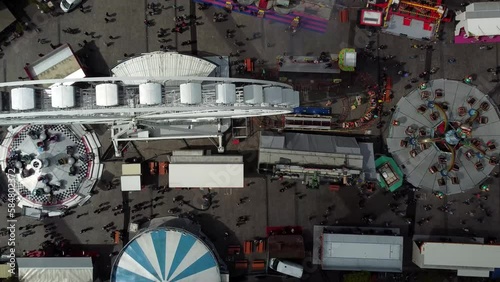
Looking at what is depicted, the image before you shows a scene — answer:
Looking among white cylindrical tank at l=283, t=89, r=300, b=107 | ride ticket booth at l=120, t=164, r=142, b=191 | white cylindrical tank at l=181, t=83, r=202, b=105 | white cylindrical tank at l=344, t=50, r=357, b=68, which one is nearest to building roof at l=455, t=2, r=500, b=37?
white cylindrical tank at l=344, t=50, r=357, b=68

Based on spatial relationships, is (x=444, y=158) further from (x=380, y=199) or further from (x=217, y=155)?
(x=217, y=155)

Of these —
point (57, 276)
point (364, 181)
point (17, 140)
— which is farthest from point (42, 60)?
point (364, 181)

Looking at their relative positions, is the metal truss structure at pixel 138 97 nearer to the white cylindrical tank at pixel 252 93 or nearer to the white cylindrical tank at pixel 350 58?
the white cylindrical tank at pixel 252 93

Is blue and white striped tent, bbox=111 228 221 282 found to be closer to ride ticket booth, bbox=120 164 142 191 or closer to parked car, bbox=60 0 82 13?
ride ticket booth, bbox=120 164 142 191

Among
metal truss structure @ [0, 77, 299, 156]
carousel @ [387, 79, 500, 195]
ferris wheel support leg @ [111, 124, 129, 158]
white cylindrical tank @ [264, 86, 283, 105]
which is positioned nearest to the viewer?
metal truss structure @ [0, 77, 299, 156]

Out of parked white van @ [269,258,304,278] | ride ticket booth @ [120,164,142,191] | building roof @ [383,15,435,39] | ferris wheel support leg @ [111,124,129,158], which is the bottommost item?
parked white van @ [269,258,304,278]
